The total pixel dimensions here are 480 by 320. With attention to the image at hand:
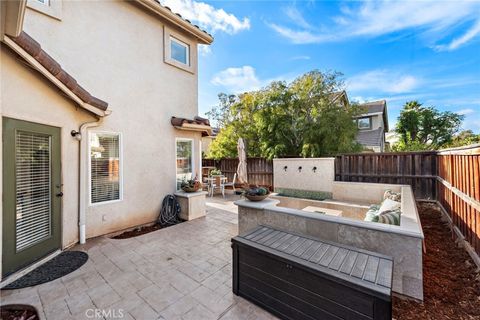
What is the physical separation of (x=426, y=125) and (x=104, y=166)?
76.7 feet

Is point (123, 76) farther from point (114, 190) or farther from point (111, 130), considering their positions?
point (114, 190)

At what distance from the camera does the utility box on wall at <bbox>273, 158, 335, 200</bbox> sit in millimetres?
9273

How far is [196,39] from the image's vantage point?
26.2 ft

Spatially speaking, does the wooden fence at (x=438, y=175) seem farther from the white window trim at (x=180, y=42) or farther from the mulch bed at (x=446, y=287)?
the white window trim at (x=180, y=42)

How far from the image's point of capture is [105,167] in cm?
565

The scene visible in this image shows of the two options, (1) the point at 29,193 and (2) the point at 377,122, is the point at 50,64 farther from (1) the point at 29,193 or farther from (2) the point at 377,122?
(2) the point at 377,122

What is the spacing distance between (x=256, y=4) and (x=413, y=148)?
13236 millimetres

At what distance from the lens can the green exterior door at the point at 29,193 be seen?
11.1 feet

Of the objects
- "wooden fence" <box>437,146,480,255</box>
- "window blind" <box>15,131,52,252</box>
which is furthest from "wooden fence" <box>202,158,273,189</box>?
"window blind" <box>15,131,52,252</box>

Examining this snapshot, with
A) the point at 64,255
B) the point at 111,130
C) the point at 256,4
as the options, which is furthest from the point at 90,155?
the point at 256,4

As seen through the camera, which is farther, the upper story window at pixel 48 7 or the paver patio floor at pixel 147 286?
the upper story window at pixel 48 7

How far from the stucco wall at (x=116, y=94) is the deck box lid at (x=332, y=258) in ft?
14.1

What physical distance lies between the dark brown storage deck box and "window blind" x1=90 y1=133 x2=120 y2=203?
173 inches

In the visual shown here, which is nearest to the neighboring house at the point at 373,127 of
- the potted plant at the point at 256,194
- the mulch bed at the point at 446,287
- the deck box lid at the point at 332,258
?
the mulch bed at the point at 446,287
